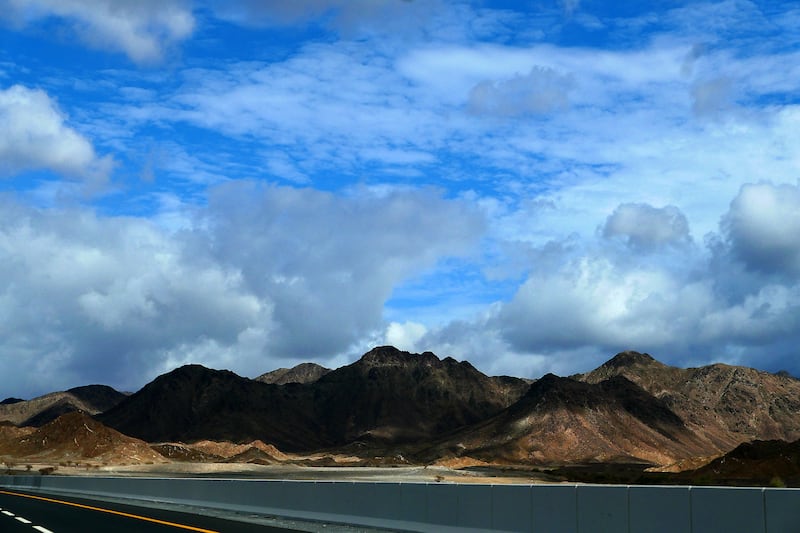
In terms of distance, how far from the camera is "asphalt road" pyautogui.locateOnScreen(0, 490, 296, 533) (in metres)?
24.9

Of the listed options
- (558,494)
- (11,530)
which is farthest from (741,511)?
(11,530)

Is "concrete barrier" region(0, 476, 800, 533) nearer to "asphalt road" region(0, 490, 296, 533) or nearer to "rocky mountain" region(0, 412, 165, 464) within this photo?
"asphalt road" region(0, 490, 296, 533)

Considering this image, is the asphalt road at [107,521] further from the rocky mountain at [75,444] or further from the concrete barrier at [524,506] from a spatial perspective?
the rocky mountain at [75,444]

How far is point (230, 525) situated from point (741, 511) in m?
15.6

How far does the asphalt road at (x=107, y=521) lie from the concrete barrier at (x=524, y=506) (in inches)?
62.4

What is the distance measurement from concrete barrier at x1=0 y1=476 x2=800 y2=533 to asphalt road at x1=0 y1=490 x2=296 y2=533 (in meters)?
1.59

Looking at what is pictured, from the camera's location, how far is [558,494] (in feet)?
58.7

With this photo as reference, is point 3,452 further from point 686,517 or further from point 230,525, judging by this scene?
point 686,517

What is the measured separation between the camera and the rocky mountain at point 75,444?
148375 mm

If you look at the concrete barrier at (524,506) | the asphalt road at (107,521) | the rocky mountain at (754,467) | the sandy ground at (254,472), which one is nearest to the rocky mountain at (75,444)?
the sandy ground at (254,472)

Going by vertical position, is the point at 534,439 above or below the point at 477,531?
above

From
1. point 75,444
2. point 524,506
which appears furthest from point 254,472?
point 524,506

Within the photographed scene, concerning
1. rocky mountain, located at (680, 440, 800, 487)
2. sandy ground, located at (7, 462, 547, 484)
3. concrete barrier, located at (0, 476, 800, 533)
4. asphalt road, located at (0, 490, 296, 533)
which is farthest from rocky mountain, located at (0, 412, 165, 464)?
concrete barrier, located at (0, 476, 800, 533)

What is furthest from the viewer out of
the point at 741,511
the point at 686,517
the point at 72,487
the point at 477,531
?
the point at 72,487
